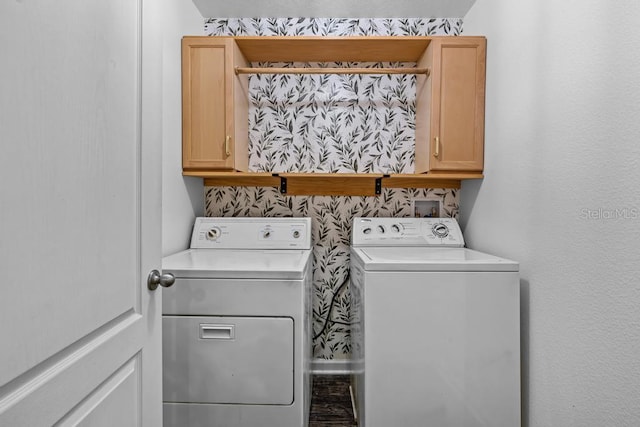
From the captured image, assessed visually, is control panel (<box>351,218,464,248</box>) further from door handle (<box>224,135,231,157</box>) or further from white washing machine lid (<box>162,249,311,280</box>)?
door handle (<box>224,135,231,157</box>)

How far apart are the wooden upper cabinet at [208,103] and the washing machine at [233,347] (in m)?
0.81

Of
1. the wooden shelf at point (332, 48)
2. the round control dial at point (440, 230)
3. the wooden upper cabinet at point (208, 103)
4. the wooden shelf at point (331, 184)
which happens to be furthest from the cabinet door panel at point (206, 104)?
the round control dial at point (440, 230)

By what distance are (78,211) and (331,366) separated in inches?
81.0

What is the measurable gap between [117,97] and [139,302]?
1.67ft

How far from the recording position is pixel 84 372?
0.68 m

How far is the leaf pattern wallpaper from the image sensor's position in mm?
2354

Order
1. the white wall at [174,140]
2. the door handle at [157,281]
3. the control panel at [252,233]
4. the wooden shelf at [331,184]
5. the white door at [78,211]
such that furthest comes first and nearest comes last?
1. the wooden shelf at [331,184]
2. the control panel at [252,233]
3. the white wall at [174,140]
4. the door handle at [157,281]
5. the white door at [78,211]

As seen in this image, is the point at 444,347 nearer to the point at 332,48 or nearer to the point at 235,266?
the point at 235,266

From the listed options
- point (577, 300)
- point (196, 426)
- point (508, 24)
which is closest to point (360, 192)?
point (508, 24)

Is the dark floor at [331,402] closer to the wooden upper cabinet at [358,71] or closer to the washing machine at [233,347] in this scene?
the washing machine at [233,347]

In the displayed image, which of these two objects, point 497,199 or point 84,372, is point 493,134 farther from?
point 84,372

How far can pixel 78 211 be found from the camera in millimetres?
667

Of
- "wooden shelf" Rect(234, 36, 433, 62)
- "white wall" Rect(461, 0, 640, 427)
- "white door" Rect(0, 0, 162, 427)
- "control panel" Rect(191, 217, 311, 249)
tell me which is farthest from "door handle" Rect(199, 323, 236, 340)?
"wooden shelf" Rect(234, 36, 433, 62)

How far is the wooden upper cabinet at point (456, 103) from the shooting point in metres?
1.96
